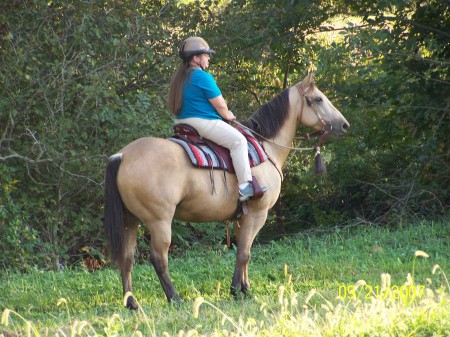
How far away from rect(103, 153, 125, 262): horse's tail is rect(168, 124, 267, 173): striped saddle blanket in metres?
0.67

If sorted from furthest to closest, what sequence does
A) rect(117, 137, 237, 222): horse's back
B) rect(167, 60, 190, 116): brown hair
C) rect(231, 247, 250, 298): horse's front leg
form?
rect(231, 247, 250, 298): horse's front leg → rect(167, 60, 190, 116): brown hair → rect(117, 137, 237, 222): horse's back

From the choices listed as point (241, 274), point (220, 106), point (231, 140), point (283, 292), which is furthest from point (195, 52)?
point (283, 292)

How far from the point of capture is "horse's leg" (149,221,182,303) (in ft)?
25.5

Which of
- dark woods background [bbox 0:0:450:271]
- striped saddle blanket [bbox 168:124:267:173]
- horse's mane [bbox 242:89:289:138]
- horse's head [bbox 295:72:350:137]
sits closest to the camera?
striped saddle blanket [bbox 168:124:267:173]

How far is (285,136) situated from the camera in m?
9.08

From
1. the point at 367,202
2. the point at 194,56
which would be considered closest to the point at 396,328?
the point at 194,56

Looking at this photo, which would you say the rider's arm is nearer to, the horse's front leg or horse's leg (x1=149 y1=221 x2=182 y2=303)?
horse's leg (x1=149 y1=221 x2=182 y2=303)

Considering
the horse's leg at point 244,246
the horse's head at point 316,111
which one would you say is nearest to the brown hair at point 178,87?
the horse's leg at point 244,246

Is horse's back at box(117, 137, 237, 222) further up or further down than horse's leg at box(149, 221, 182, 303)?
further up

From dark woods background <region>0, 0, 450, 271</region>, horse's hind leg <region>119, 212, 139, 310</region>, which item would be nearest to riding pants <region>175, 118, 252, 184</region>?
horse's hind leg <region>119, 212, 139, 310</region>

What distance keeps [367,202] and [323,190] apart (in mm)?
1091

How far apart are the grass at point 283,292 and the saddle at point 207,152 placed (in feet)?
3.97

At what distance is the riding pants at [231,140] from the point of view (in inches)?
320

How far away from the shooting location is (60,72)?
11.1 metres
